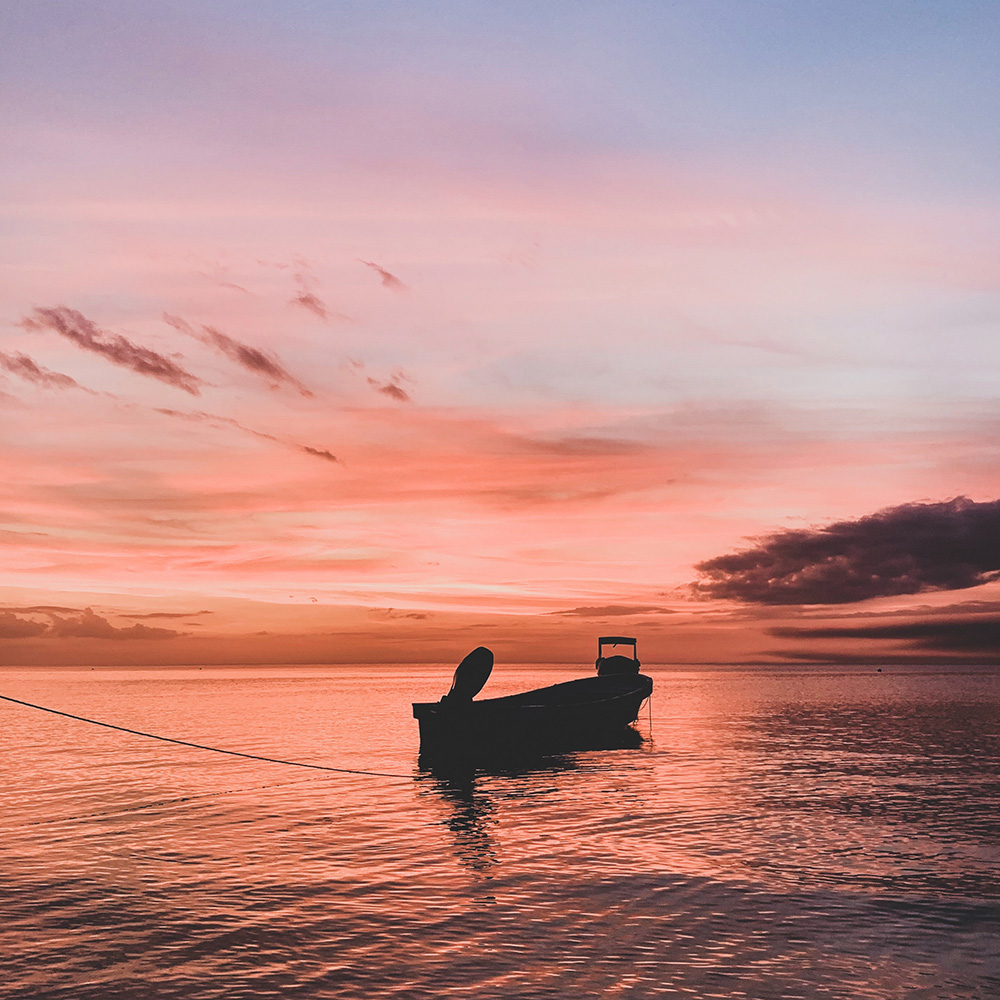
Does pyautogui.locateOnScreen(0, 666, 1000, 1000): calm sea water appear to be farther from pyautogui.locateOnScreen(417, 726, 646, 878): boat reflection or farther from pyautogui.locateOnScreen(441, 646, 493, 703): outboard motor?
pyautogui.locateOnScreen(441, 646, 493, 703): outboard motor

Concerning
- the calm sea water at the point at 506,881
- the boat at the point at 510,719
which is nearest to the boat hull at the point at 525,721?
the boat at the point at 510,719

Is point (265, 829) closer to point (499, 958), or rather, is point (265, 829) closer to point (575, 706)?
point (499, 958)

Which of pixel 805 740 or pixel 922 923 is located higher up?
pixel 922 923

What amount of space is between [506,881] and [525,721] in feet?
86.1

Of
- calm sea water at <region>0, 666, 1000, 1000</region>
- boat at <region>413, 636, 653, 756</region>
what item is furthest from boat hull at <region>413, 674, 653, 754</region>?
calm sea water at <region>0, 666, 1000, 1000</region>

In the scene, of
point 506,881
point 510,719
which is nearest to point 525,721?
point 510,719

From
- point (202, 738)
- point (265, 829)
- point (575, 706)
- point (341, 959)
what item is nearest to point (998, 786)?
point (575, 706)

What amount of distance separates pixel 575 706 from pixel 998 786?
20.9 metres

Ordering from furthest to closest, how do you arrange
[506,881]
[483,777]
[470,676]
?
[470,676] → [483,777] → [506,881]

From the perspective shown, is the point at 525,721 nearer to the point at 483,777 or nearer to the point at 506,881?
the point at 483,777

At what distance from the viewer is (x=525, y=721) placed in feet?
148

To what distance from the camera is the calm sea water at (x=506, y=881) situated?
13.4 m

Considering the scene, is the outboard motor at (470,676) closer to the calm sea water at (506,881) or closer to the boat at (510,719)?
the boat at (510,719)

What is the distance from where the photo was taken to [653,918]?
1602 cm
